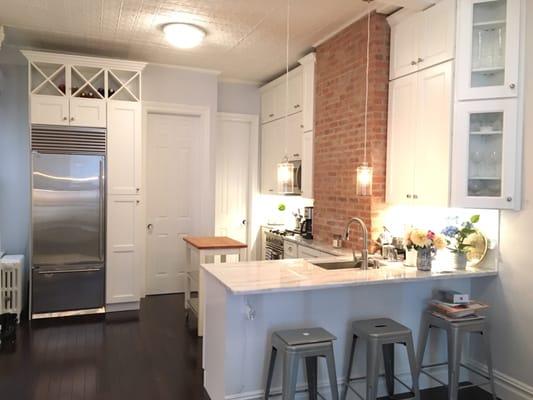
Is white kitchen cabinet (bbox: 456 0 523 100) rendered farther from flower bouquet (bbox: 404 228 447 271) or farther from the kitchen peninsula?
the kitchen peninsula

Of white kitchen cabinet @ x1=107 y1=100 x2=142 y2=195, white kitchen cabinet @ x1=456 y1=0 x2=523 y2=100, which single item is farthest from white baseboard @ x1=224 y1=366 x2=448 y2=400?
white kitchen cabinet @ x1=107 y1=100 x2=142 y2=195

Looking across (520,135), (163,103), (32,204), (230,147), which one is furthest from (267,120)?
(520,135)

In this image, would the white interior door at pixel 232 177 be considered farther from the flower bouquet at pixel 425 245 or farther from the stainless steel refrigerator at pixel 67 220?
the flower bouquet at pixel 425 245

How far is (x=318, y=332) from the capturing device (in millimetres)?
2641

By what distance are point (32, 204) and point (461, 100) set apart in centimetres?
425

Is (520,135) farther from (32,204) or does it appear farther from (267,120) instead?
(32,204)

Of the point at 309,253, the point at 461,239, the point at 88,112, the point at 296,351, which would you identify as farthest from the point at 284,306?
the point at 88,112

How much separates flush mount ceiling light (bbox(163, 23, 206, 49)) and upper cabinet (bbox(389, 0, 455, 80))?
1.84 meters

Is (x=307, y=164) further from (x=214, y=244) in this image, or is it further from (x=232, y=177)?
(x=232, y=177)

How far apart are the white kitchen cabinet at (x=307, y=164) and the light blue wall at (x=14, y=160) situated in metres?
3.23

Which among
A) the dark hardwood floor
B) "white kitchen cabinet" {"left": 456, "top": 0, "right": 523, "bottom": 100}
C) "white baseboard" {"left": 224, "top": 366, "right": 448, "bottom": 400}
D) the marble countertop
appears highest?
"white kitchen cabinet" {"left": 456, "top": 0, "right": 523, "bottom": 100}

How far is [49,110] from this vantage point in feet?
15.1

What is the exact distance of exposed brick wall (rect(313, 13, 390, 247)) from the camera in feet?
12.5

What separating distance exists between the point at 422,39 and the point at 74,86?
3.80m
